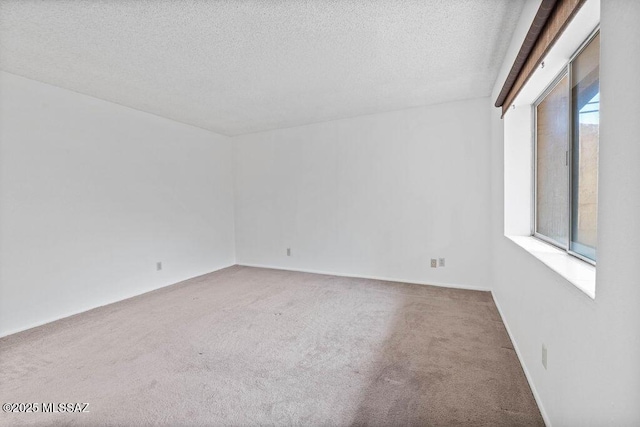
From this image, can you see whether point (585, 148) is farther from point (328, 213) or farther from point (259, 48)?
point (328, 213)

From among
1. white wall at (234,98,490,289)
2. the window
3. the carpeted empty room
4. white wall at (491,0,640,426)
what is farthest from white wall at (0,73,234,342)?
the window

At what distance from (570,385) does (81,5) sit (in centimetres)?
324

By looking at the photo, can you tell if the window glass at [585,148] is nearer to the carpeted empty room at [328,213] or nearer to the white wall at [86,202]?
the carpeted empty room at [328,213]

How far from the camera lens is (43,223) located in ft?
9.20

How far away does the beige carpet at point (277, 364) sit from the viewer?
1.55 m

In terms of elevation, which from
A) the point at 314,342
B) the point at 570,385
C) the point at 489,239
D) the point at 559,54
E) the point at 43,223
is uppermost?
the point at 559,54

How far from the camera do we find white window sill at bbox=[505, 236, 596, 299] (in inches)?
43.6

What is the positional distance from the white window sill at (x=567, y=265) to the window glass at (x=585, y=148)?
0.23 feet

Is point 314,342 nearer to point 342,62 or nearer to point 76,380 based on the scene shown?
point 76,380

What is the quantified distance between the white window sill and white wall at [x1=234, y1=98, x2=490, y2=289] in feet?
5.21

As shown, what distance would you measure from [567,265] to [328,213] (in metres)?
3.28

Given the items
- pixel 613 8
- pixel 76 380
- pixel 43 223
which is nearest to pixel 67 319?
pixel 43 223

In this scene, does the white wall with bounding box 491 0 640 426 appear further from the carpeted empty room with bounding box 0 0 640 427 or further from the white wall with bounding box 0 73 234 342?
the white wall with bounding box 0 73 234 342

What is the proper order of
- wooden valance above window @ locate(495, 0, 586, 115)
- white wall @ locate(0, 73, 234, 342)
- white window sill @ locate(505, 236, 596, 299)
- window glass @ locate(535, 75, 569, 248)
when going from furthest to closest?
white wall @ locate(0, 73, 234, 342), window glass @ locate(535, 75, 569, 248), wooden valance above window @ locate(495, 0, 586, 115), white window sill @ locate(505, 236, 596, 299)
